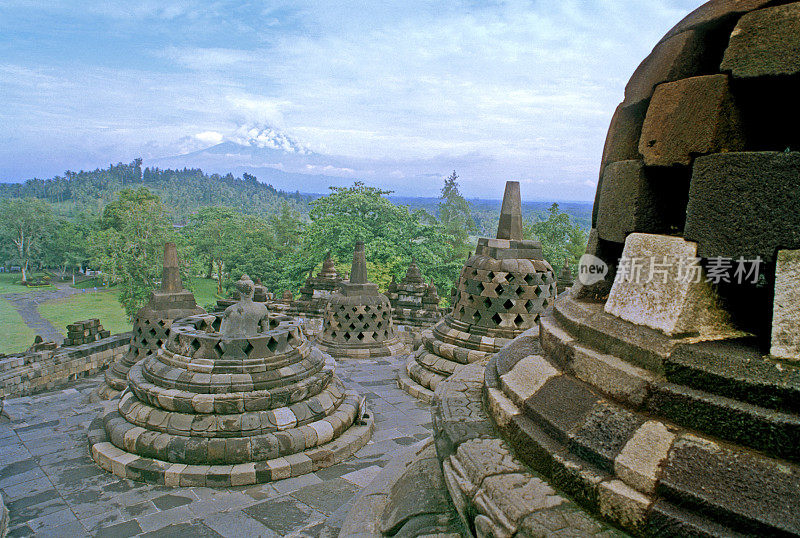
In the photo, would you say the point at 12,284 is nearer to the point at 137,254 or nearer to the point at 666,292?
the point at 137,254

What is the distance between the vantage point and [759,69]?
172 cm

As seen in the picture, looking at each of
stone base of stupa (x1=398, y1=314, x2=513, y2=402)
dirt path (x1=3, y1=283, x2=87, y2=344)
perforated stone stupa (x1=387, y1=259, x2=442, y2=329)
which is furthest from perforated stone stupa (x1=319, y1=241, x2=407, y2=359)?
dirt path (x1=3, y1=283, x2=87, y2=344)

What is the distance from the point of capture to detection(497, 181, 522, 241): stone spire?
24.7 ft

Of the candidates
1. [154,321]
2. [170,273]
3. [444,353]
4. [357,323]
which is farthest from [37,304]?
[444,353]

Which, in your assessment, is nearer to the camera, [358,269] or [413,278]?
[358,269]

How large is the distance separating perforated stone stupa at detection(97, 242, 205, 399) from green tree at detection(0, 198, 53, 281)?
48533mm

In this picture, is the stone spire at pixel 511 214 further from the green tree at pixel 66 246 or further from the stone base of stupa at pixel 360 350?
the green tree at pixel 66 246

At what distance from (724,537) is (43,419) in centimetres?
868

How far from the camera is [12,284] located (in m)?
45.4

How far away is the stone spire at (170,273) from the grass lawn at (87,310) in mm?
28358

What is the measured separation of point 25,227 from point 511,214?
53728mm

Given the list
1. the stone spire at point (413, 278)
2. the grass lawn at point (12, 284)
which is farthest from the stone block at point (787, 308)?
the grass lawn at point (12, 284)

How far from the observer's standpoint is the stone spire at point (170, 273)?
8180 mm

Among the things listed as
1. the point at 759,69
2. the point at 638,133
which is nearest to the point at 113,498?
the point at 638,133
